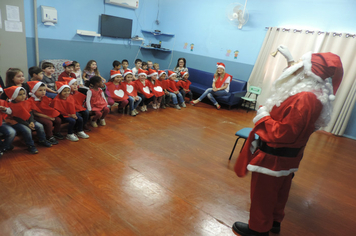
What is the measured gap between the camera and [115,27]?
6441 mm

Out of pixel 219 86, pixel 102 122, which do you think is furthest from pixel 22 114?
pixel 219 86

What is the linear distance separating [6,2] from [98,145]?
11.1 ft

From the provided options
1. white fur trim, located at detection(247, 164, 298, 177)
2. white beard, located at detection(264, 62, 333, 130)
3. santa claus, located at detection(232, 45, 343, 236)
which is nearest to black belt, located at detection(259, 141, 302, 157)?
santa claus, located at detection(232, 45, 343, 236)

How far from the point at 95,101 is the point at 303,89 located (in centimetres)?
310

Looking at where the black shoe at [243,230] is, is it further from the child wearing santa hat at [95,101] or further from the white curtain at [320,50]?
the white curtain at [320,50]

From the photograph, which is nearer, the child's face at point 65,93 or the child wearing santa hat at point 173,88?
the child's face at point 65,93

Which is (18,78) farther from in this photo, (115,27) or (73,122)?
(115,27)

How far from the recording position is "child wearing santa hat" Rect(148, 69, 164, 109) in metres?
5.20

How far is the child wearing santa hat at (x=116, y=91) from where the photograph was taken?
174 inches

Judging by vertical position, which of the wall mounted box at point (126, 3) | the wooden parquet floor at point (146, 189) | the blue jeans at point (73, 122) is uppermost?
the wall mounted box at point (126, 3)

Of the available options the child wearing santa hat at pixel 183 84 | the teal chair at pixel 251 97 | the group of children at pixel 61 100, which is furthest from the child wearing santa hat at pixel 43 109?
the teal chair at pixel 251 97

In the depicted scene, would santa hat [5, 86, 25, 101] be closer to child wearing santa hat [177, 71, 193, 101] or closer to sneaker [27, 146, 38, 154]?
sneaker [27, 146, 38, 154]

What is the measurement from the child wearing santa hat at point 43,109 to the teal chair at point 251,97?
473 centimetres

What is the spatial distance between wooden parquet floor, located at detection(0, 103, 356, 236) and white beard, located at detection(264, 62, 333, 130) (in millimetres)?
1218
